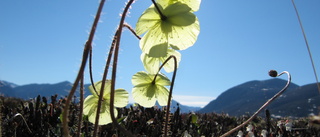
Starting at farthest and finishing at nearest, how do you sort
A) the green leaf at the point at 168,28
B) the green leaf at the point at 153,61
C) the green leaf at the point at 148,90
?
the green leaf at the point at 148,90 → the green leaf at the point at 153,61 → the green leaf at the point at 168,28

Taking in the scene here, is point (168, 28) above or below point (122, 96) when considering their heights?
above

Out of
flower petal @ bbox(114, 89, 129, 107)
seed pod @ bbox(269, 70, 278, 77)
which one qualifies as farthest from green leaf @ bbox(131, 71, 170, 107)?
seed pod @ bbox(269, 70, 278, 77)

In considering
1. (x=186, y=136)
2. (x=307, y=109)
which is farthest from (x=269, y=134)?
(x=307, y=109)

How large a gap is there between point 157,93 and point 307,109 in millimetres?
→ 149457

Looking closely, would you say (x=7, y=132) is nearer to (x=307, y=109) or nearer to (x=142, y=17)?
(x=142, y=17)

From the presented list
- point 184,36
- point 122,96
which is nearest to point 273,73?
point 184,36

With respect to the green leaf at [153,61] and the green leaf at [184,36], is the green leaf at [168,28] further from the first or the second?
the green leaf at [153,61]

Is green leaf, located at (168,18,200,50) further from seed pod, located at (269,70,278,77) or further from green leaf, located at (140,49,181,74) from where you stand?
seed pod, located at (269,70,278,77)

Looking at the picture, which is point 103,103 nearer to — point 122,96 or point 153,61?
point 122,96

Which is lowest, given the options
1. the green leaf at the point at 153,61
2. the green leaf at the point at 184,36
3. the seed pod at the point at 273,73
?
the seed pod at the point at 273,73

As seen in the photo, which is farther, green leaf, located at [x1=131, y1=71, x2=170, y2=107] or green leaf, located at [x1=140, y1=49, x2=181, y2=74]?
green leaf, located at [x1=131, y1=71, x2=170, y2=107]

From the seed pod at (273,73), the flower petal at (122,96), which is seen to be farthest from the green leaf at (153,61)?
the seed pod at (273,73)

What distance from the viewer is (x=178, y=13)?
111cm

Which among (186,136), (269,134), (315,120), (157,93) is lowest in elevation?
(269,134)
